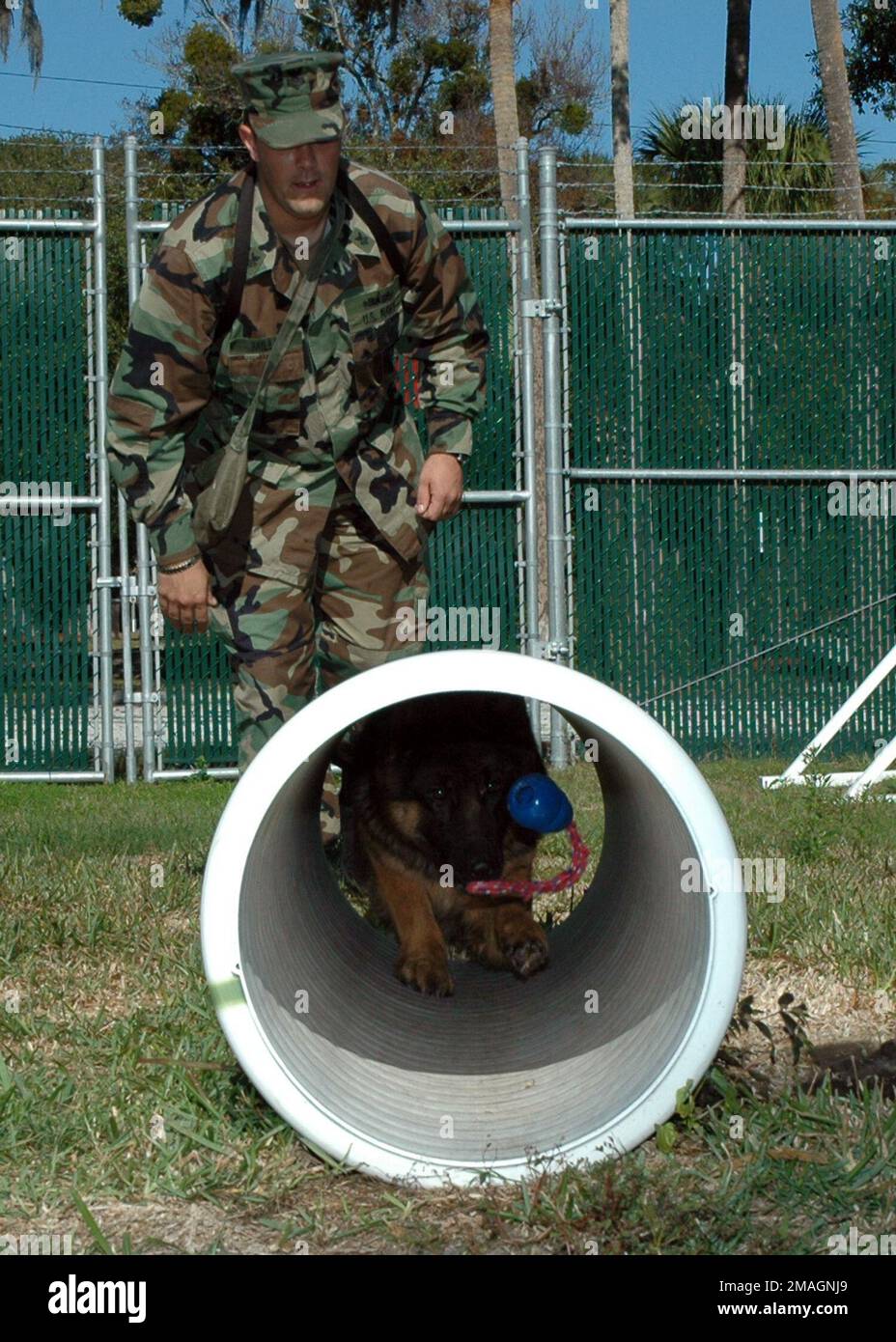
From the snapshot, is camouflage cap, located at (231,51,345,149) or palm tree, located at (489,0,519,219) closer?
camouflage cap, located at (231,51,345,149)

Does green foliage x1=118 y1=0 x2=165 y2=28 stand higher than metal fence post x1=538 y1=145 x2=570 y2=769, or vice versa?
green foliage x1=118 y1=0 x2=165 y2=28

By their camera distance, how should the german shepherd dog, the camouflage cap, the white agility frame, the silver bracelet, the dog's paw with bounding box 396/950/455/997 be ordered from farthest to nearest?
the white agility frame
the silver bracelet
the camouflage cap
the german shepherd dog
the dog's paw with bounding box 396/950/455/997

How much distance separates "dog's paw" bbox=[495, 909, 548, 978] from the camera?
3.45 metres

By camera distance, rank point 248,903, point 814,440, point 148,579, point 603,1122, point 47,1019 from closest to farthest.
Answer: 1. point 603,1122
2. point 248,903
3. point 47,1019
4. point 148,579
5. point 814,440

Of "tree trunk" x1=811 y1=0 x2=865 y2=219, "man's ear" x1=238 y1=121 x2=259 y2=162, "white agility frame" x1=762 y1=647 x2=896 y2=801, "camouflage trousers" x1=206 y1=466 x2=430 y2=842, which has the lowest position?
"white agility frame" x1=762 y1=647 x2=896 y2=801

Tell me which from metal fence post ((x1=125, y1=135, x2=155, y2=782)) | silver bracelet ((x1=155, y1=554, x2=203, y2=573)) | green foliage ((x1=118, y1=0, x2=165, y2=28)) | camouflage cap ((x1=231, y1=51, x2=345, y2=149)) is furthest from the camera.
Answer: green foliage ((x1=118, y1=0, x2=165, y2=28))

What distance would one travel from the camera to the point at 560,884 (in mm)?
3492

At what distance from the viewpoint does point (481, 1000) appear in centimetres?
345

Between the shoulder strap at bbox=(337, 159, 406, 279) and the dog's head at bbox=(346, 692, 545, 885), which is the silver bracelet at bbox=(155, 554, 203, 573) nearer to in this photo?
the dog's head at bbox=(346, 692, 545, 885)

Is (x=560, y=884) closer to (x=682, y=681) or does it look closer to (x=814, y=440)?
(x=682, y=681)

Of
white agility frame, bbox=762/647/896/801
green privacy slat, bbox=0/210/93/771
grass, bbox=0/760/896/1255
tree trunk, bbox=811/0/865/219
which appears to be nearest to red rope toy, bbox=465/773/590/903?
grass, bbox=0/760/896/1255
